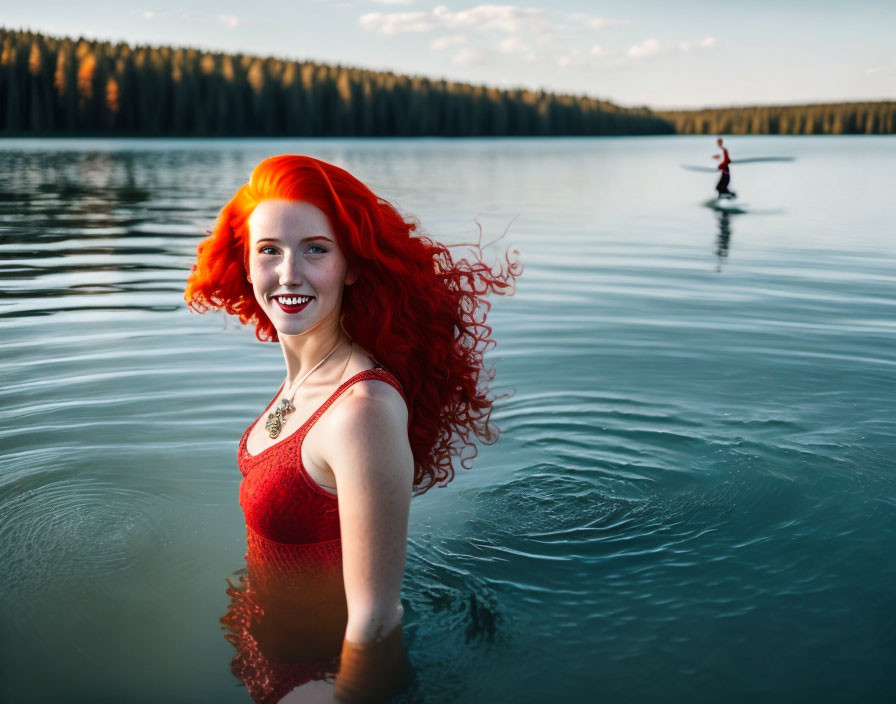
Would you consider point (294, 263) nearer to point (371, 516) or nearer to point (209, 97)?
point (371, 516)

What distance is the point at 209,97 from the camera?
10938 centimetres

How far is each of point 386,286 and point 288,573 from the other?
1.06m

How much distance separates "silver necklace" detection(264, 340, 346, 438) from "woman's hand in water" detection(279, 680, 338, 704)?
80 cm

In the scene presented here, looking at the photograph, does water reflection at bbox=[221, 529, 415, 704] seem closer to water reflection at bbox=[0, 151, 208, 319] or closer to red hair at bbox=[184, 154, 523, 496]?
red hair at bbox=[184, 154, 523, 496]

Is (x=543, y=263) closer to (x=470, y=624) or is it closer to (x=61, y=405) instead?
(x=61, y=405)

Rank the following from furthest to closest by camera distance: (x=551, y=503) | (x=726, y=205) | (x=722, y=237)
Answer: (x=726, y=205), (x=722, y=237), (x=551, y=503)

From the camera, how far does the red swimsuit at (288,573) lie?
283 centimetres

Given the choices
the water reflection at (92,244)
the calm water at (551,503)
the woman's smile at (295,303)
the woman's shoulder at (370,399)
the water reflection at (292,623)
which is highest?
the woman's smile at (295,303)

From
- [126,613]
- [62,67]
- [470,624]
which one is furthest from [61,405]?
[62,67]

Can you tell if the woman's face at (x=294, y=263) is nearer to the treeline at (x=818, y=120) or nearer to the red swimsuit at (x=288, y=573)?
the red swimsuit at (x=288, y=573)

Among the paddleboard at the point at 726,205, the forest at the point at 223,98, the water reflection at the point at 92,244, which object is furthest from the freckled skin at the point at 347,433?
the forest at the point at 223,98

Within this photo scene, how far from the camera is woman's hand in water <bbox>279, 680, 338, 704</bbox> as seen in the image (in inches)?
106

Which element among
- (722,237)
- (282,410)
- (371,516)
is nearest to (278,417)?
(282,410)

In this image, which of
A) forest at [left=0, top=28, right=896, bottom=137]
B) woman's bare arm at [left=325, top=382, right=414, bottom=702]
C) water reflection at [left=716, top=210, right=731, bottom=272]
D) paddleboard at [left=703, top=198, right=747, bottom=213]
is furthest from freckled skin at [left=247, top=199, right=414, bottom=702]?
forest at [left=0, top=28, right=896, bottom=137]
